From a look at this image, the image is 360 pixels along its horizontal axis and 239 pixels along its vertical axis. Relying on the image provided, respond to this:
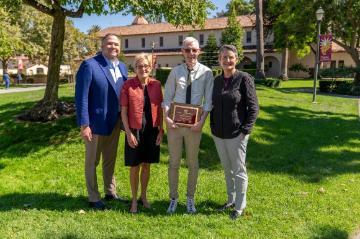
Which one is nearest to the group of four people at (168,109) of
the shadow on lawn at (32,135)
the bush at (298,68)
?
the shadow on lawn at (32,135)

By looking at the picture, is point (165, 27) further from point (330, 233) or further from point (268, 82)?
point (330, 233)

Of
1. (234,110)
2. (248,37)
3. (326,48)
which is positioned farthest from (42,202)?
(248,37)

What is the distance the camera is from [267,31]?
150ft

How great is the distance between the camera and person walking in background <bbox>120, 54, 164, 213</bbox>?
496cm

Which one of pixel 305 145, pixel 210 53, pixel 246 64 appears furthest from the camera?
pixel 246 64

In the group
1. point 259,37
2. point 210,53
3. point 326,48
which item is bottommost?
point 326,48

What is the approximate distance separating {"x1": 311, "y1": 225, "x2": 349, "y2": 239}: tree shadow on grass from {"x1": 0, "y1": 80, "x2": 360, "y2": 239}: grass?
0.01 metres

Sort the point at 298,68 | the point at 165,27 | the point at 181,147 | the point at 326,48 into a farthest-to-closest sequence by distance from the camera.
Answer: the point at 165,27, the point at 298,68, the point at 326,48, the point at 181,147

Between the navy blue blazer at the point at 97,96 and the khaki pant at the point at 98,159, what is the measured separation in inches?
7.2

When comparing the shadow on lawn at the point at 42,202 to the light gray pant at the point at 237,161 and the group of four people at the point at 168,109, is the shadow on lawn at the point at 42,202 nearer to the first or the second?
the group of four people at the point at 168,109

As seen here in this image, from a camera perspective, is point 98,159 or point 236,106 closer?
point 236,106

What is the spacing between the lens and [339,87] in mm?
24031

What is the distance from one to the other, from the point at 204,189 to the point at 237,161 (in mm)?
1486

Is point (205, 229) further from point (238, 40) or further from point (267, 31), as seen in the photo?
point (267, 31)
